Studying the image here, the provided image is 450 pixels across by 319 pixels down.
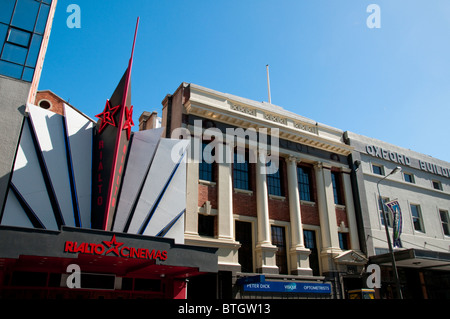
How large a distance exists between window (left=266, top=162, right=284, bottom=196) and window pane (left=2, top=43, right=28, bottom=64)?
14572 mm

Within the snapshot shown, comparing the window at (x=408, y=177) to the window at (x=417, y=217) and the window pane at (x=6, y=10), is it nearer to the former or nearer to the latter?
the window at (x=417, y=217)

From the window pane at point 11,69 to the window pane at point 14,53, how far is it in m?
0.22

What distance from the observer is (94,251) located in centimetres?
1173

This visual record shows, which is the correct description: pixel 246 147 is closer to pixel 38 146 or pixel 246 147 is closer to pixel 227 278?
pixel 227 278

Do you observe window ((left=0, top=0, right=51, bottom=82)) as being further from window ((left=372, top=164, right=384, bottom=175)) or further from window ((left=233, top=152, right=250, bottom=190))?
window ((left=372, top=164, right=384, bottom=175))

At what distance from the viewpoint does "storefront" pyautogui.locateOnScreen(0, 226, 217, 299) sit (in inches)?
432

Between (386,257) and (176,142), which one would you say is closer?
(176,142)

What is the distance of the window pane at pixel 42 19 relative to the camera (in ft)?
58.6

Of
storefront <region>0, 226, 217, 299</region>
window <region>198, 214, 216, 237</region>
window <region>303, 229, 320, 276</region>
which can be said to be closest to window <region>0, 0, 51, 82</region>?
storefront <region>0, 226, 217, 299</region>

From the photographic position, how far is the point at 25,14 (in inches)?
701

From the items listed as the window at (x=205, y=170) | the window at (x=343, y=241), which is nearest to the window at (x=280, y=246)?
the window at (x=343, y=241)

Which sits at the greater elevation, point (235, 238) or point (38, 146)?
point (38, 146)
